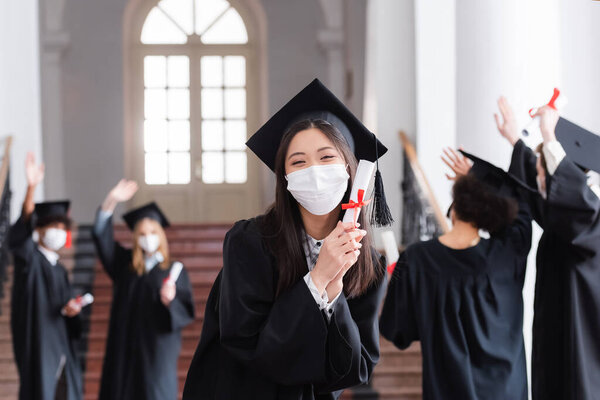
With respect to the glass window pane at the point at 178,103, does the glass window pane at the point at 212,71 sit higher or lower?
higher

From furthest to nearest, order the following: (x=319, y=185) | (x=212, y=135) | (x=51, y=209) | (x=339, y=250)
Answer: (x=212, y=135), (x=51, y=209), (x=319, y=185), (x=339, y=250)

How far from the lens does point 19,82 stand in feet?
33.1

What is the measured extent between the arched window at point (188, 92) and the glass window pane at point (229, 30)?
0.05 feet

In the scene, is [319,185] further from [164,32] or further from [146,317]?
[164,32]

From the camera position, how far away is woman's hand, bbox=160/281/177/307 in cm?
700

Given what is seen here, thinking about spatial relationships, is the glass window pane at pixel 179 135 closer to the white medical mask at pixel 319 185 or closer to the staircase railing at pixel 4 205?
the staircase railing at pixel 4 205

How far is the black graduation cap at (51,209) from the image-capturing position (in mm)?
7195

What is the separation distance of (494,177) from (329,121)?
89.8 inches

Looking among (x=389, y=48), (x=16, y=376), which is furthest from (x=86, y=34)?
(x=16, y=376)

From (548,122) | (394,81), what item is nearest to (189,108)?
(394,81)

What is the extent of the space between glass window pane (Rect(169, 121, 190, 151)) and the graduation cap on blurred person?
36.8 ft

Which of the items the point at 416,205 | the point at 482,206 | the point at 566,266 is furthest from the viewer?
the point at 416,205

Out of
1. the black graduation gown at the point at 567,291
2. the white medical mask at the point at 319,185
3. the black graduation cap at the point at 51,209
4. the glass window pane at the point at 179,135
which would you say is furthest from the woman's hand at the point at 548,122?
the glass window pane at the point at 179,135

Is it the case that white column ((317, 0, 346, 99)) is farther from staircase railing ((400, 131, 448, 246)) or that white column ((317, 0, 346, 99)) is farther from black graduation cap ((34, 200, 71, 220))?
black graduation cap ((34, 200, 71, 220))
